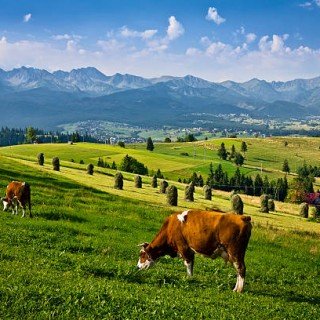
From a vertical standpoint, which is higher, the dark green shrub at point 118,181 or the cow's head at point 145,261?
the cow's head at point 145,261

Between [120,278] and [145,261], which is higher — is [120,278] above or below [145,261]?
below

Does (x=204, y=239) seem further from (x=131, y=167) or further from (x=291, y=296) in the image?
(x=131, y=167)

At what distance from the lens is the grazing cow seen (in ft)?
52.7

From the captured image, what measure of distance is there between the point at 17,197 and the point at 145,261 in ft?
45.2

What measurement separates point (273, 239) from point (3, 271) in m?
25.6

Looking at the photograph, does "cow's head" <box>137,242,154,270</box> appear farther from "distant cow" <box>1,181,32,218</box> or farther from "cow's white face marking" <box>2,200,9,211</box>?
"cow's white face marking" <box>2,200,9,211</box>

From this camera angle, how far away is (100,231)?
27.1m

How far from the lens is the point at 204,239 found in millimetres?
16469

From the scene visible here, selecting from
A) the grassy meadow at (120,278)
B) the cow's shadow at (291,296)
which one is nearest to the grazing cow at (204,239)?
the grassy meadow at (120,278)

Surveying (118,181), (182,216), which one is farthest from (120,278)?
(118,181)

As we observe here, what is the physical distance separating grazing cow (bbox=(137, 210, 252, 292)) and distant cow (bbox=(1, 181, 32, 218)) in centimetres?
1306

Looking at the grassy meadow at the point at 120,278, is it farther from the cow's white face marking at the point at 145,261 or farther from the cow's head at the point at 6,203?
the cow's head at the point at 6,203

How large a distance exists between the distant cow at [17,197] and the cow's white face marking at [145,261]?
12424 millimetres

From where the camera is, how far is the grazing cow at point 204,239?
16062 millimetres
